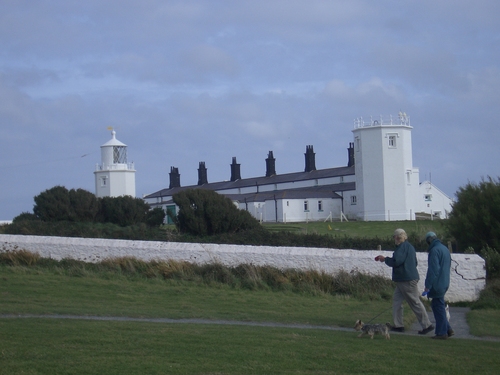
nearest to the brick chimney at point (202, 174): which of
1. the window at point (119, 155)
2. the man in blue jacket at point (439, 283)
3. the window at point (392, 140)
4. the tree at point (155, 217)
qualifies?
the window at point (119, 155)

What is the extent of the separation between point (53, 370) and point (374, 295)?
997cm

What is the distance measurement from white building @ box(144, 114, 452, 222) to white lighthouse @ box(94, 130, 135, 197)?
5186 mm

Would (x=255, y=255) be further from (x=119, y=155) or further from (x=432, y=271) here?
(x=119, y=155)

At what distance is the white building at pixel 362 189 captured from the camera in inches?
2277

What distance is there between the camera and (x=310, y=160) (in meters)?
79.7

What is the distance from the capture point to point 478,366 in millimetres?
8266

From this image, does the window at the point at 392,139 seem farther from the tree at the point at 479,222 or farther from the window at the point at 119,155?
the tree at the point at 479,222

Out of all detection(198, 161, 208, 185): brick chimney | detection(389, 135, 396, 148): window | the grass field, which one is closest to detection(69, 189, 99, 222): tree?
the grass field

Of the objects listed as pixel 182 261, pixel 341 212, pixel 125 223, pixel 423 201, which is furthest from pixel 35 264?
pixel 423 201

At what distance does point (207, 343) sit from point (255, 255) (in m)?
8.60

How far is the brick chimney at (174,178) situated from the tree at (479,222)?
244 feet

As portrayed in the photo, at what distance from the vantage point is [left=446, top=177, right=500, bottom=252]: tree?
2164 cm

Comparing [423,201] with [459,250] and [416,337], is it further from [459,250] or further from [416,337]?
[416,337]

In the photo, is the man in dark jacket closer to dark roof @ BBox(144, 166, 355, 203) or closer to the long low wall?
the long low wall
